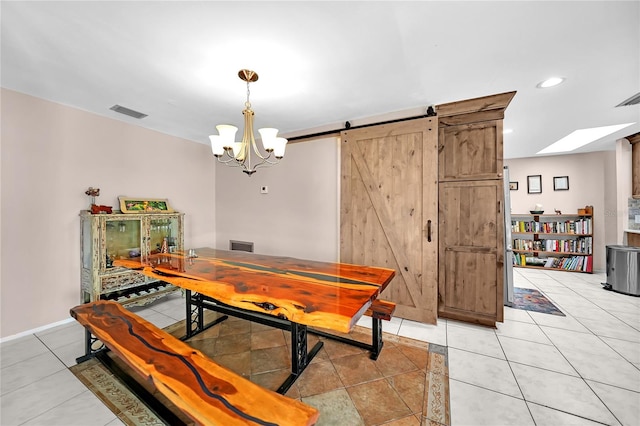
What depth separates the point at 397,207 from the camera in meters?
2.82

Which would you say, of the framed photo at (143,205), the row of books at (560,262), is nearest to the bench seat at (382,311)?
the framed photo at (143,205)

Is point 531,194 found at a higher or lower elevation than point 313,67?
lower

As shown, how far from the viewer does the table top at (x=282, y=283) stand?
3.94 ft

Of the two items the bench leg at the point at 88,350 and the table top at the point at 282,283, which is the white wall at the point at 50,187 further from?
the table top at the point at 282,283

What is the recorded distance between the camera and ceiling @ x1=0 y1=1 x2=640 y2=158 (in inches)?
57.6

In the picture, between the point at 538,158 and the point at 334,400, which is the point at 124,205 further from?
the point at 538,158

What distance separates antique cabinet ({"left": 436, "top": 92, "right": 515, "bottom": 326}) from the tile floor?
12.1 inches

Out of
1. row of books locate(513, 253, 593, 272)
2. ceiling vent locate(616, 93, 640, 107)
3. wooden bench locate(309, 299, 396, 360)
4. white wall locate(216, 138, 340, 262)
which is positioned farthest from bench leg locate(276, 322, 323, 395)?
row of books locate(513, 253, 593, 272)

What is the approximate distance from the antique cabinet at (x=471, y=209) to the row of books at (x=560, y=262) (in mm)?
3621

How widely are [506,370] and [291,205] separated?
296 centimetres

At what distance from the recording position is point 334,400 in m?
1.61

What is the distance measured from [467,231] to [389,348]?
5.16 ft

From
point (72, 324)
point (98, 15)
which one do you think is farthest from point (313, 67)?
point (72, 324)

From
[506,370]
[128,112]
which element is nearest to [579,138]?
[506,370]
